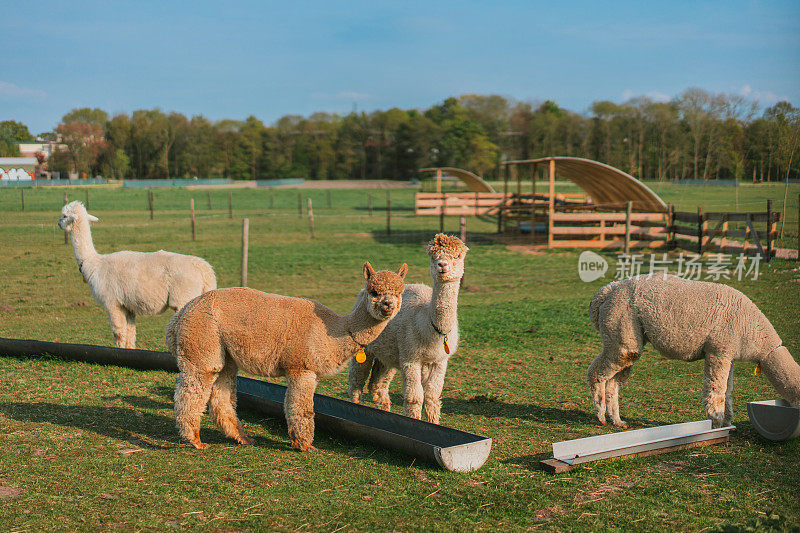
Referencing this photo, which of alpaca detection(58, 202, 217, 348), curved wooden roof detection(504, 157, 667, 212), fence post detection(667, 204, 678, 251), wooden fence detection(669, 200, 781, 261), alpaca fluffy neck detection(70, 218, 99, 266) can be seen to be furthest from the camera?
curved wooden roof detection(504, 157, 667, 212)

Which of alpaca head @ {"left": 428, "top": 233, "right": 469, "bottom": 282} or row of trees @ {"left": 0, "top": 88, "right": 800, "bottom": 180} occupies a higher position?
row of trees @ {"left": 0, "top": 88, "right": 800, "bottom": 180}

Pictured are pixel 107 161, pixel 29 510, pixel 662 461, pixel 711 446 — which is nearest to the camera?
pixel 29 510

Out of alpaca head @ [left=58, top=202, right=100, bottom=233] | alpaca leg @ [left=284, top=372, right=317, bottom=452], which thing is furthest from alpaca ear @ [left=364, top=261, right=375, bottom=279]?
alpaca head @ [left=58, top=202, right=100, bottom=233]

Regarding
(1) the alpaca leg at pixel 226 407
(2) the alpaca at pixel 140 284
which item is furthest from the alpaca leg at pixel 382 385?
(2) the alpaca at pixel 140 284

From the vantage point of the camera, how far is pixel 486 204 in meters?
40.2

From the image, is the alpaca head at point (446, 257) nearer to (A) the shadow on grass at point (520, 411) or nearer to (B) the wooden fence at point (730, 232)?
(A) the shadow on grass at point (520, 411)

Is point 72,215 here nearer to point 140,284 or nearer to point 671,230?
point 140,284

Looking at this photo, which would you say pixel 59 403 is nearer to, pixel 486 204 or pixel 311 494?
pixel 311 494

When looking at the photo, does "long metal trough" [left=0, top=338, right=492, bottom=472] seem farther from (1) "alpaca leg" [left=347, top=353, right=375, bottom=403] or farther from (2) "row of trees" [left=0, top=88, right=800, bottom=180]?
(2) "row of trees" [left=0, top=88, right=800, bottom=180]

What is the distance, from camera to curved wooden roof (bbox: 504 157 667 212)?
23297mm

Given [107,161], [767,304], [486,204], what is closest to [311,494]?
[767,304]

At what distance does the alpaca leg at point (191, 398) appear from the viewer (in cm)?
549

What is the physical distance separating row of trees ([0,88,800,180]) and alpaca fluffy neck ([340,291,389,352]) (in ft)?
41.4

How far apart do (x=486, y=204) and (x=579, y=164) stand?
16061mm
